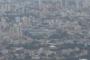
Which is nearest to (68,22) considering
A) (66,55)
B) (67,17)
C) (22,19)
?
(67,17)

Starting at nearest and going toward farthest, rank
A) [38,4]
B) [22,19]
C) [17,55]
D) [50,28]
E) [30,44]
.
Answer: [17,55] → [30,44] → [50,28] → [22,19] → [38,4]

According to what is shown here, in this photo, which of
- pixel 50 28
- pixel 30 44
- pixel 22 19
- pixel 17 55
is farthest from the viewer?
pixel 22 19

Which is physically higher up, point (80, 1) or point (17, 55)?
point (80, 1)

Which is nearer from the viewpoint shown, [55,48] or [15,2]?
[55,48]

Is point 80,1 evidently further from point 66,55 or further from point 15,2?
point 66,55

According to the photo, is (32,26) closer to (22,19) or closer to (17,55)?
(22,19)

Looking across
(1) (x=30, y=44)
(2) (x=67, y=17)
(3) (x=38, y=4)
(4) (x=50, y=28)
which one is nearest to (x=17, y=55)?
(1) (x=30, y=44)
